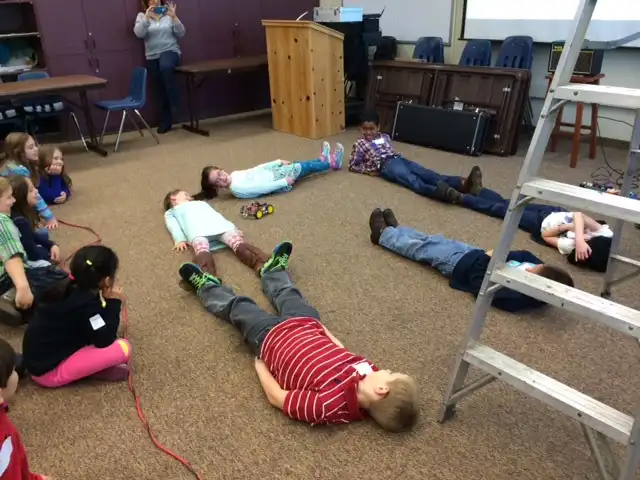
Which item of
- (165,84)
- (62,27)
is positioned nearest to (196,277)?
(165,84)

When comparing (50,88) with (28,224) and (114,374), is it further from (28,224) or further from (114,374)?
(114,374)

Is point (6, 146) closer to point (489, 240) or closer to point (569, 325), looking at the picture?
point (489, 240)

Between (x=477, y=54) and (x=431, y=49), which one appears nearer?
(x=477, y=54)

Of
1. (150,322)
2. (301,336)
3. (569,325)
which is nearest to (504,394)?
(569,325)

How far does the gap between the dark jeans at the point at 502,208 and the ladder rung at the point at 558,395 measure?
1499 mm

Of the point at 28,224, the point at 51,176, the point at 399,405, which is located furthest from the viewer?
the point at 51,176

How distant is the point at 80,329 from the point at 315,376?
2.85 ft

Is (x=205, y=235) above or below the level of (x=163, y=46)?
below

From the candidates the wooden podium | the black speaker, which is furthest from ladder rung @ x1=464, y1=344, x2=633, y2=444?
the wooden podium

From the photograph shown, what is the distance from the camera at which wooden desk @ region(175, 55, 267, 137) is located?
18.2 feet

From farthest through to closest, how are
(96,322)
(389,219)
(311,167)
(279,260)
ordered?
(311,167) < (389,219) < (279,260) < (96,322)

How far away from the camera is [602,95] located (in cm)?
132

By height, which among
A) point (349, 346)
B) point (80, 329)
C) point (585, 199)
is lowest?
point (349, 346)

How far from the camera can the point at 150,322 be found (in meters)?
2.44
